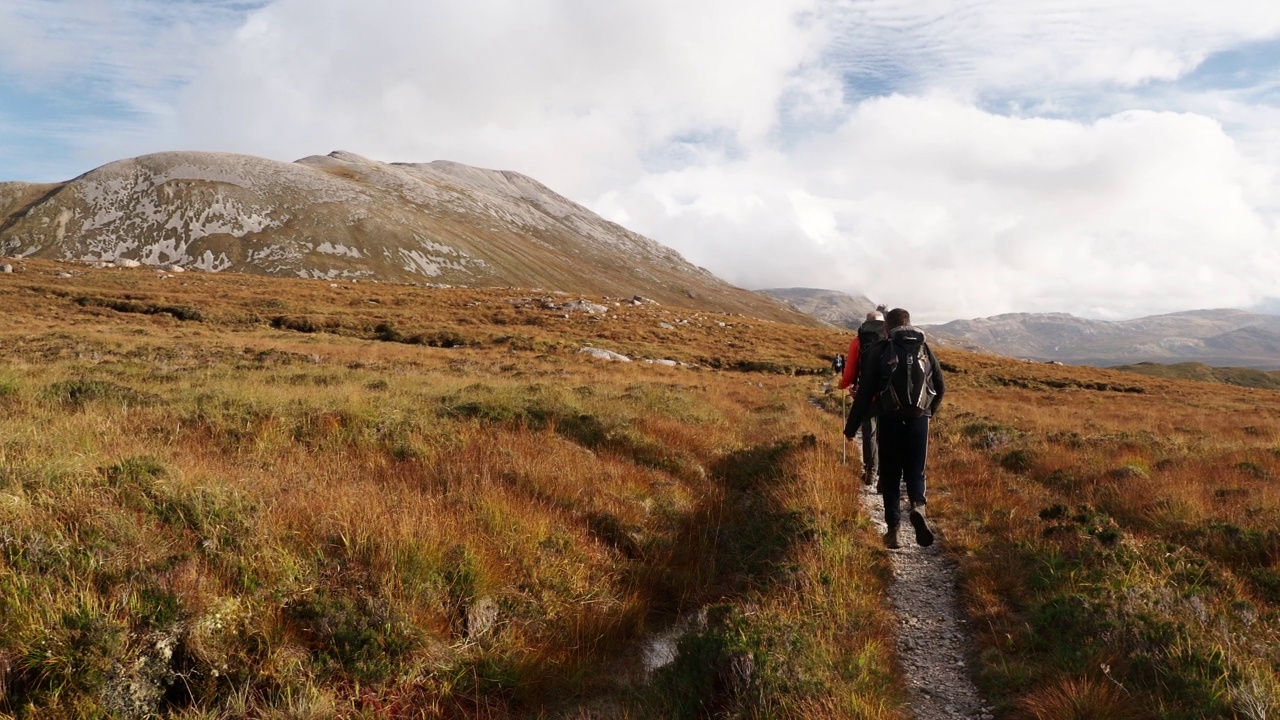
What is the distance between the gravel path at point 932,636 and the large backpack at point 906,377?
5.54 ft

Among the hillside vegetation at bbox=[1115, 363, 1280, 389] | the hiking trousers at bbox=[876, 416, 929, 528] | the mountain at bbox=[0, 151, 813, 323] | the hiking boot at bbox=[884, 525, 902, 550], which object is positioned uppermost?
the mountain at bbox=[0, 151, 813, 323]

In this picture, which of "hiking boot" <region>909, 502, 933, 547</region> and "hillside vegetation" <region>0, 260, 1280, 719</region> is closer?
"hillside vegetation" <region>0, 260, 1280, 719</region>

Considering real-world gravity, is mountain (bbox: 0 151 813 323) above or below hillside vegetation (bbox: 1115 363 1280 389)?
above

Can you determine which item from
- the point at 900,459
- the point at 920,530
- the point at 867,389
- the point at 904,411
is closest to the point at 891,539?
the point at 920,530

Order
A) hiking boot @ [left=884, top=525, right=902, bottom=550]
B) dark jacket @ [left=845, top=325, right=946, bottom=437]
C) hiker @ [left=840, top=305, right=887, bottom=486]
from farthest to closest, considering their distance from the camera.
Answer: hiker @ [left=840, top=305, right=887, bottom=486] < dark jacket @ [left=845, top=325, right=946, bottom=437] < hiking boot @ [left=884, top=525, right=902, bottom=550]

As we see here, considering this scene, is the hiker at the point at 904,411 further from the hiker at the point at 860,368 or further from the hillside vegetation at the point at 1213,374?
the hillside vegetation at the point at 1213,374

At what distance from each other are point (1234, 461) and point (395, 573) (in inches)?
565

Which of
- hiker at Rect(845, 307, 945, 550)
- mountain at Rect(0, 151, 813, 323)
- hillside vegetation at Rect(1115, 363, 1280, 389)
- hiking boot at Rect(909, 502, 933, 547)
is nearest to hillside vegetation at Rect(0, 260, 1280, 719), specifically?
hiking boot at Rect(909, 502, 933, 547)

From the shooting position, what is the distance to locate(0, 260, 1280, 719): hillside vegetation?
3762 millimetres

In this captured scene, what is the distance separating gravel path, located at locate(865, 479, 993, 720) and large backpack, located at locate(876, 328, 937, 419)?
1690 mm

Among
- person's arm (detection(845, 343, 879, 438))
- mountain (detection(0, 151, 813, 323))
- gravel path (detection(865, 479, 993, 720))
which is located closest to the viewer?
gravel path (detection(865, 479, 993, 720))

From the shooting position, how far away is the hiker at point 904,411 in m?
7.01

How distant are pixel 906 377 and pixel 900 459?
3.56 feet

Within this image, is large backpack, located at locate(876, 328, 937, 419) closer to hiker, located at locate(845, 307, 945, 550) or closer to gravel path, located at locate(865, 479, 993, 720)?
hiker, located at locate(845, 307, 945, 550)
